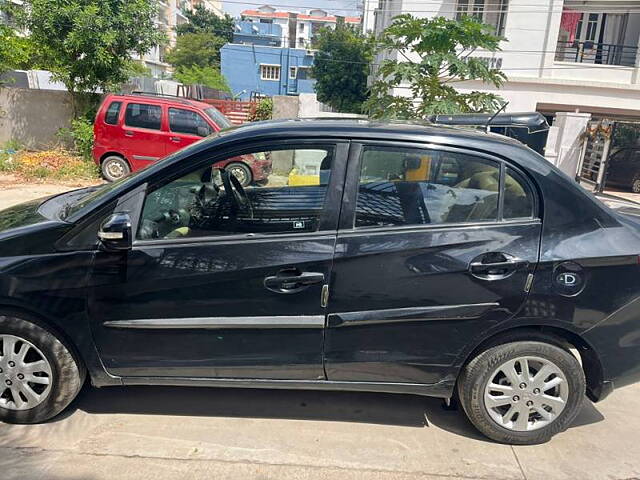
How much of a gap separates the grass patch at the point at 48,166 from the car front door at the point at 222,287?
9.60 meters

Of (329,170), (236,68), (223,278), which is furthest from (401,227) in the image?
(236,68)

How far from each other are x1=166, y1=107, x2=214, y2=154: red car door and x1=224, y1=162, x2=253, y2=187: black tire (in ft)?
24.9

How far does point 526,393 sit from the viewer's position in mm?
2768

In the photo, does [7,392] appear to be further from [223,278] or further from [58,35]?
[58,35]

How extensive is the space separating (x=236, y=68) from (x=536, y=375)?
53.4 meters

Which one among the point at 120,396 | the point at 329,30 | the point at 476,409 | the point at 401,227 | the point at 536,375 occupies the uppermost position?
the point at 329,30

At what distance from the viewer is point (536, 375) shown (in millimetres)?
2746

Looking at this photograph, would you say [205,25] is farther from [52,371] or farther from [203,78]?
[52,371]

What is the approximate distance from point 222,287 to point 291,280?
37 cm

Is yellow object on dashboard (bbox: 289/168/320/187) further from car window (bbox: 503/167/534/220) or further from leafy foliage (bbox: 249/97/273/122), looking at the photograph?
leafy foliage (bbox: 249/97/273/122)

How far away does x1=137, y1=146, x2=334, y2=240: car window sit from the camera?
273cm

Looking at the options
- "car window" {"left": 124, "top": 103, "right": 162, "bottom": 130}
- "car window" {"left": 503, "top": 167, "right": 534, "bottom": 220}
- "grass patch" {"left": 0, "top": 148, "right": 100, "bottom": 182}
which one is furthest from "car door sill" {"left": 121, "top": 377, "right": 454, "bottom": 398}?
"grass patch" {"left": 0, "top": 148, "right": 100, "bottom": 182}

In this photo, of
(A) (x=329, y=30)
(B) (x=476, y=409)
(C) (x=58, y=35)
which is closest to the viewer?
(B) (x=476, y=409)

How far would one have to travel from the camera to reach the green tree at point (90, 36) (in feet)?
36.0
